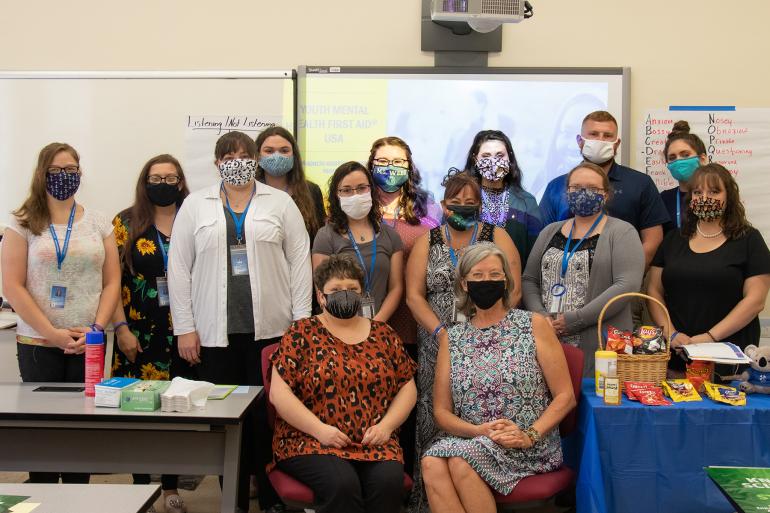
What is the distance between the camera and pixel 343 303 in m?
2.77

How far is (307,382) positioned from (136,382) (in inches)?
26.8

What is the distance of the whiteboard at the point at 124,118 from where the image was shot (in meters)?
4.55

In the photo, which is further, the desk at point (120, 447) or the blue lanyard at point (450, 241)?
the blue lanyard at point (450, 241)

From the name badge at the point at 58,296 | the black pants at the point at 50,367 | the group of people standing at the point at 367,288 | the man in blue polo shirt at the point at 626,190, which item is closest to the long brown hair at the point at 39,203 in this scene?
the group of people standing at the point at 367,288

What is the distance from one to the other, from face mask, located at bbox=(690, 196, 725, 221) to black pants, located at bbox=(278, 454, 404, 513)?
1.78 m

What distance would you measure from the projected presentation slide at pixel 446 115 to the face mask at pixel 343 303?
6.14 feet

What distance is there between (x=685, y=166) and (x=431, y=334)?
1.67 meters

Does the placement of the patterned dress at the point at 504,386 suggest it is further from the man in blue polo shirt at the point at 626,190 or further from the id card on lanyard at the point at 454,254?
the man in blue polo shirt at the point at 626,190

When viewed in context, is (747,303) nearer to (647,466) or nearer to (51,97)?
(647,466)

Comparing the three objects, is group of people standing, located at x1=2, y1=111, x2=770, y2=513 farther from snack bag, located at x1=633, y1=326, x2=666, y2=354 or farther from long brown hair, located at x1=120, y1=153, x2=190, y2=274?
snack bag, located at x1=633, y1=326, x2=666, y2=354

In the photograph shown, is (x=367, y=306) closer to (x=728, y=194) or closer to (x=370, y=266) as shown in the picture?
(x=370, y=266)

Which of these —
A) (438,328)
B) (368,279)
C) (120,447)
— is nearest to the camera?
(120,447)

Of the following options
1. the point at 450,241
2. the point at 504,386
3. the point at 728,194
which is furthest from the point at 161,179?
the point at 728,194

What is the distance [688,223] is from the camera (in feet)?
11.3
